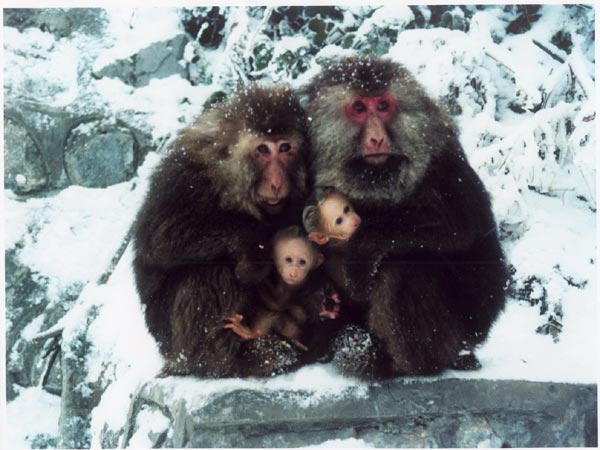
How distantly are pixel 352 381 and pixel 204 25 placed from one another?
3.64m

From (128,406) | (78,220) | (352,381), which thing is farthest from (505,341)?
(78,220)

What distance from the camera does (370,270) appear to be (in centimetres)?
345

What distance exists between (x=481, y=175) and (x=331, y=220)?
5.66ft

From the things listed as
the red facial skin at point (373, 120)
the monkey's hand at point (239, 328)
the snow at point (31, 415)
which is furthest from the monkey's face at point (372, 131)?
the snow at point (31, 415)

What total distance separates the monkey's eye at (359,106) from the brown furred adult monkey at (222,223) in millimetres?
271

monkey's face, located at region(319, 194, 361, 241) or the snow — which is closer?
monkey's face, located at region(319, 194, 361, 241)

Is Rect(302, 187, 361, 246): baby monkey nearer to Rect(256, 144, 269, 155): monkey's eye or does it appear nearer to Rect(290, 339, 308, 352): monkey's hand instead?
Rect(256, 144, 269, 155): monkey's eye

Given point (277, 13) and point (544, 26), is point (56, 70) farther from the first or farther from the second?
point (544, 26)

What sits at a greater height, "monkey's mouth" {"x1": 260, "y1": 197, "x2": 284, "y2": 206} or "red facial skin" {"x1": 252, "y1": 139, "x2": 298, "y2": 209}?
"red facial skin" {"x1": 252, "y1": 139, "x2": 298, "y2": 209}

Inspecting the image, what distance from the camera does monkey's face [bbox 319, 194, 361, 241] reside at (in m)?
3.51

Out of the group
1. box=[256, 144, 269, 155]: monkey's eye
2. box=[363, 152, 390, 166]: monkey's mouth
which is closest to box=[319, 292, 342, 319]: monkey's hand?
box=[363, 152, 390, 166]: monkey's mouth

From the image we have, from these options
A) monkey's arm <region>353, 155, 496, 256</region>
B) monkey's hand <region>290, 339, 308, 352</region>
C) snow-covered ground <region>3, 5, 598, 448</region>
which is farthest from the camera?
snow-covered ground <region>3, 5, 598, 448</region>

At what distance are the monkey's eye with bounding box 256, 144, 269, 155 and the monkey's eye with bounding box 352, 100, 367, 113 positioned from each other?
1.49 ft

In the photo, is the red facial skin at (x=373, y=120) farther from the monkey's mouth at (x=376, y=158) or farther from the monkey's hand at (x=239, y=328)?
the monkey's hand at (x=239, y=328)
